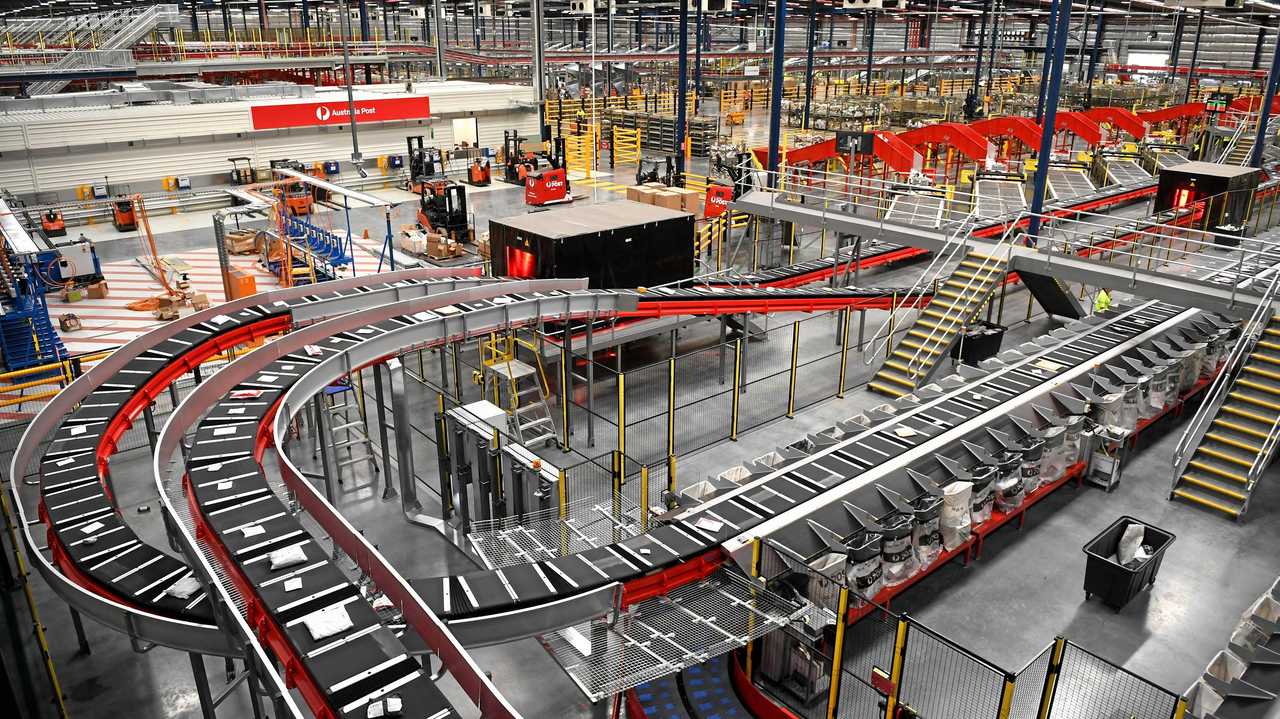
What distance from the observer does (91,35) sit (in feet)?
125

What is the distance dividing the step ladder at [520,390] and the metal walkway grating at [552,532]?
2056 millimetres

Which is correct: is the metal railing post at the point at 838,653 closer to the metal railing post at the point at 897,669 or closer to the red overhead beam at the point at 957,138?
the metal railing post at the point at 897,669

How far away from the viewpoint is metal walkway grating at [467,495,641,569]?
9289 millimetres

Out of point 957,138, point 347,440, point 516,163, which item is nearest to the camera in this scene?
point 347,440

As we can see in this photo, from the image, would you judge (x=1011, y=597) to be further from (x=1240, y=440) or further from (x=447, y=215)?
(x=447, y=215)

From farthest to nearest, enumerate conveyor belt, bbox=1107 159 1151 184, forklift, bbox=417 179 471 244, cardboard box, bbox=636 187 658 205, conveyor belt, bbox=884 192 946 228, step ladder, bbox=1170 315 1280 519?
1. conveyor belt, bbox=1107 159 1151 184
2. forklift, bbox=417 179 471 244
3. cardboard box, bbox=636 187 658 205
4. conveyor belt, bbox=884 192 946 228
5. step ladder, bbox=1170 315 1280 519

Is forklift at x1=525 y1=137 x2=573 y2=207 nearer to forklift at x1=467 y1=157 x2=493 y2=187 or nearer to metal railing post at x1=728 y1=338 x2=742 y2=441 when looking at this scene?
forklift at x1=467 y1=157 x2=493 y2=187

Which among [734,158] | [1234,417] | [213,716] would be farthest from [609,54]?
[213,716]

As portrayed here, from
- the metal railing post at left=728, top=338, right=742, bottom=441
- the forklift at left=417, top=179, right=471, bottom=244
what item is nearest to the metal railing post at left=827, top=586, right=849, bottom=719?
the metal railing post at left=728, top=338, right=742, bottom=441

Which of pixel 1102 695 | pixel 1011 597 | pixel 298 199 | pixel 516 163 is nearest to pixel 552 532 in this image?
pixel 1011 597

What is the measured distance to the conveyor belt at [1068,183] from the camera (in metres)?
28.2

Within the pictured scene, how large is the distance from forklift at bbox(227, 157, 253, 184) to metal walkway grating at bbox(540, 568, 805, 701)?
27596 mm

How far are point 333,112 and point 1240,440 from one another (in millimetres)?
30060

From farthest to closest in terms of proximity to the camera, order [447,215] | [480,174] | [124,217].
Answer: [480,174] < [124,217] < [447,215]
